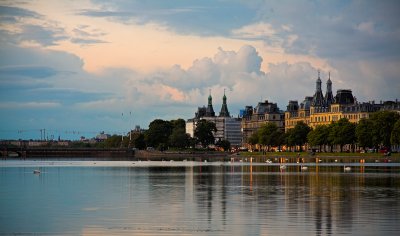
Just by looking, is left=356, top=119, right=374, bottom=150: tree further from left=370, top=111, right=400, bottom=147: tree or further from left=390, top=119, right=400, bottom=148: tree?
left=390, top=119, right=400, bottom=148: tree

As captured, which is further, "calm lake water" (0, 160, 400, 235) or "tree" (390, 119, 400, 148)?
"tree" (390, 119, 400, 148)

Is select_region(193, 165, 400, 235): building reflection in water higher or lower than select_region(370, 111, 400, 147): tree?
lower

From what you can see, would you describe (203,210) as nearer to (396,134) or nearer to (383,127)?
(396,134)

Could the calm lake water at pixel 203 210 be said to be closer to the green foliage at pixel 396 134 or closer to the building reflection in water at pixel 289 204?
the building reflection in water at pixel 289 204

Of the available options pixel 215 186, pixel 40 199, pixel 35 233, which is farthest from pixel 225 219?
pixel 215 186

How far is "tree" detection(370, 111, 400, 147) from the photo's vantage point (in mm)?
183250

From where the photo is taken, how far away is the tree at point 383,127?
183 m

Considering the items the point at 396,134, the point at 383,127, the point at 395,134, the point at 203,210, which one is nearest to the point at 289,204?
the point at 203,210

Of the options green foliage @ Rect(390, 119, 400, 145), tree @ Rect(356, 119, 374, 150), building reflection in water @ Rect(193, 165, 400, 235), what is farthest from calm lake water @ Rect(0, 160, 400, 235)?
tree @ Rect(356, 119, 374, 150)

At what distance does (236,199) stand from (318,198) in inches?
217

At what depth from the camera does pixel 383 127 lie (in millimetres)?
183875

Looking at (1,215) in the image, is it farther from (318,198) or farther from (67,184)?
(67,184)

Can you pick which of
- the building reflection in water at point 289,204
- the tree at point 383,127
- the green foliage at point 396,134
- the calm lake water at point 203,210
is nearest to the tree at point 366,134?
the tree at point 383,127

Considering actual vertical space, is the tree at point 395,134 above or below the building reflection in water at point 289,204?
above
